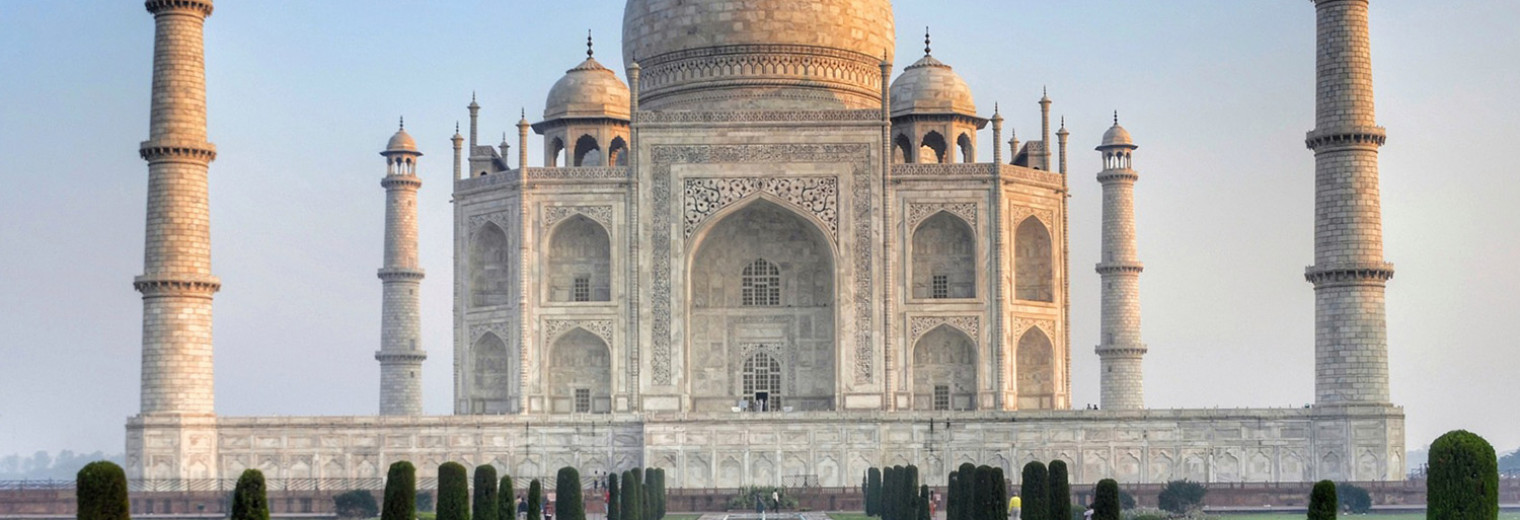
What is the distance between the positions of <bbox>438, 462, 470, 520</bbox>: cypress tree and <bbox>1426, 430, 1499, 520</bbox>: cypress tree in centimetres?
750

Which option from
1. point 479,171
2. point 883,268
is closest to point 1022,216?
point 883,268

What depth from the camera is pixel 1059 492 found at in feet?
60.1

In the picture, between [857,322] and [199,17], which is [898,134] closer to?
[857,322]

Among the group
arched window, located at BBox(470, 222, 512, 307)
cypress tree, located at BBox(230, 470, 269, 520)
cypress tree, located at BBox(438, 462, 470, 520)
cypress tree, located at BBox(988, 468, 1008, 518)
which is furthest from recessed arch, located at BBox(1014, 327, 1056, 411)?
cypress tree, located at BBox(230, 470, 269, 520)

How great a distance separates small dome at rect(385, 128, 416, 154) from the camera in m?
39.9

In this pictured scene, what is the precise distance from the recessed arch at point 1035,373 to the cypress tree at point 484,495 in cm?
1739

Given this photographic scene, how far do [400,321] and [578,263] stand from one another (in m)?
6.30

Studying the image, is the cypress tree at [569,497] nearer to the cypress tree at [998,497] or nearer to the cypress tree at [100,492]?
the cypress tree at [998,497]

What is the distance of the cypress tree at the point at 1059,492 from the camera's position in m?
18.2

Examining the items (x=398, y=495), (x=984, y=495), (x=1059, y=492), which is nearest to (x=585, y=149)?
(x=984, y=495)

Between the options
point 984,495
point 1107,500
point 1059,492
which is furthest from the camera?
point 984,495

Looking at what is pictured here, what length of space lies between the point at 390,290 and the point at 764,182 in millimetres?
8982

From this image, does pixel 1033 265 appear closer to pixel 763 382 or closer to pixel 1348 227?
pixel 763 382

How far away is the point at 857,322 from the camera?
33.2 m
